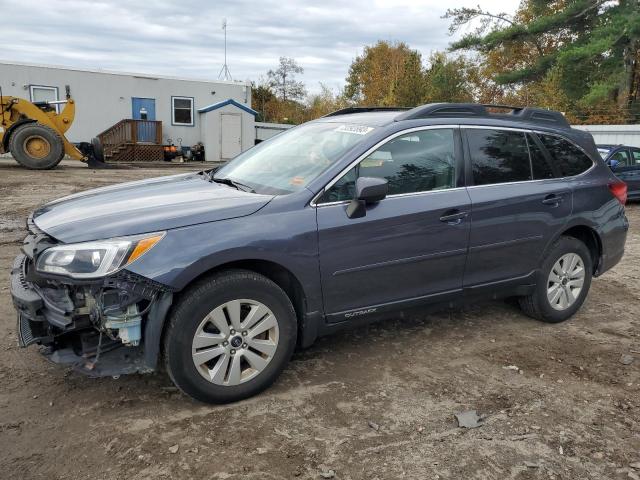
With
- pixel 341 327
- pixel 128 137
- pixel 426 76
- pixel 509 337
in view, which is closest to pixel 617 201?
pixel 509 337

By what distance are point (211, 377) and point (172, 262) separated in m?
0.71

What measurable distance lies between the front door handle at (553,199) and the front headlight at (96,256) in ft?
9.84

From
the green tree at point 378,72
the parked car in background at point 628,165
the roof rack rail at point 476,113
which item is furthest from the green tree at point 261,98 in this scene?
the roof rack rail at point 476,113

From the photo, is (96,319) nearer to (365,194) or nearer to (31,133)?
(365,194)

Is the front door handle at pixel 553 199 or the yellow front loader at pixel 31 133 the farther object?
the yellow front loader at pixel 31 133

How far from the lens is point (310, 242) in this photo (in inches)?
127

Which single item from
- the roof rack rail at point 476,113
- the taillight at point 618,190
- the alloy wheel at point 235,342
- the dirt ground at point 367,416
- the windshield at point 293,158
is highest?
the roof rack rail at point 476,113

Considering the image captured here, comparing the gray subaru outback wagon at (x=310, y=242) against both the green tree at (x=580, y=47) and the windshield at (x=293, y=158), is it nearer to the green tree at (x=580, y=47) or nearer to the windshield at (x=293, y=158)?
the windshield at (x=293, y=158)

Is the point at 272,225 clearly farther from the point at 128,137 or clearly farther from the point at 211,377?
the point at 128,137

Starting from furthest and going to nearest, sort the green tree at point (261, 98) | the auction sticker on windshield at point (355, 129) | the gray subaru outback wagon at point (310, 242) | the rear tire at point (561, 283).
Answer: the green tree at point (261, 98) → the rear tire at point (561, 283) → the auction sticker on windshield at point (355, 129) → the gray subaru outback wagon at point (310, 242)

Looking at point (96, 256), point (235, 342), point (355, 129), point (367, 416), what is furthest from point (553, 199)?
point (96, 256)

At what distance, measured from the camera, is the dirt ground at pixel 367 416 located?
264 centimetres

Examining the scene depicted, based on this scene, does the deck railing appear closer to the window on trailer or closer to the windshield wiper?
the window on trailer

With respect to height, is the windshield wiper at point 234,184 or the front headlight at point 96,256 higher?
the windshield wiper at point 234,184
